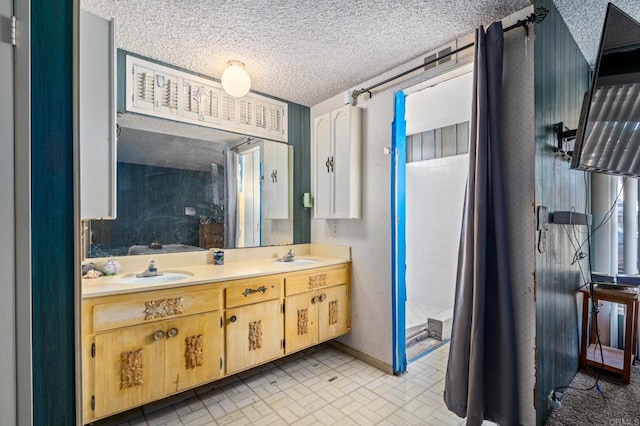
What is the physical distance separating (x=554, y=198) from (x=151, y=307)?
2.55 m

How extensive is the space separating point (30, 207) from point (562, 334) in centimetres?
288

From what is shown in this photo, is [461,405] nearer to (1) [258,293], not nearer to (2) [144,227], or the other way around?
(1) [258,293]

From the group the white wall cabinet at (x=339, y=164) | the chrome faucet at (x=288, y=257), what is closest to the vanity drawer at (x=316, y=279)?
the chrome faucet at (x=288, y=257)

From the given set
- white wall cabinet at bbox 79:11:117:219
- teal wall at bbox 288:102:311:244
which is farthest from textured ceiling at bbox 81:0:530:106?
teal wall at bbox 288:102:311:244

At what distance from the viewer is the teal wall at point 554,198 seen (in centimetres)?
167

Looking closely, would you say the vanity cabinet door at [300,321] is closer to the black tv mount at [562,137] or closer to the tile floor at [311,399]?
the tile floor at [311,399]

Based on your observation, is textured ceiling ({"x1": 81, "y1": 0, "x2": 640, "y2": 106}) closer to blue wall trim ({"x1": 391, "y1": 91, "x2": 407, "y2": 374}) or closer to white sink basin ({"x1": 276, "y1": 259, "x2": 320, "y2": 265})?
blue wall trim ({"x1": 391, "y1": 91, "x2": 407, "y2": 374})

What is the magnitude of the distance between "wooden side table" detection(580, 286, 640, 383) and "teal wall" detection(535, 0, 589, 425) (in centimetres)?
8

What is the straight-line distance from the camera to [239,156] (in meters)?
2.69

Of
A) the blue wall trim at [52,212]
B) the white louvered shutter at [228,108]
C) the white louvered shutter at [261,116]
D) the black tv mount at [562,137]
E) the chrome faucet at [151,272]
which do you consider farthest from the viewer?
the white louvered shutter at [261,116]

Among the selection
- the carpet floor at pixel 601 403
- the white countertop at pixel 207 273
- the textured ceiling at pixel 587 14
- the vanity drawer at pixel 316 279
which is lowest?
the carpet floor at pixel 601 403

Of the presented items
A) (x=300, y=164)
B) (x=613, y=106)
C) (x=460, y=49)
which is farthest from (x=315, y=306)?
(x=613, y=106)

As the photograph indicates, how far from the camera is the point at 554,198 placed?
1.88 meters

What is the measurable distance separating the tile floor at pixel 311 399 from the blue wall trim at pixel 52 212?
1.05 meters
